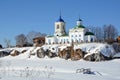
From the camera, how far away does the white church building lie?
58.0 meters

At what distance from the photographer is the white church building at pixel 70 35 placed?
57969 millimetres

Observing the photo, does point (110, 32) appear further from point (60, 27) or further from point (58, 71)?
point (58, 71)

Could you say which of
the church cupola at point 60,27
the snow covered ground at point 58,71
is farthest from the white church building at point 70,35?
the snow covered ground at point 58,71

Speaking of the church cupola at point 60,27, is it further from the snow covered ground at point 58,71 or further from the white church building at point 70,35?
the snow covered ground at point 58,71

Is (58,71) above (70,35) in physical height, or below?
below

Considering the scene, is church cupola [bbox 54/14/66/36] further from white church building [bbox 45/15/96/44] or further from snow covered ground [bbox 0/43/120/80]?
snow covered ground [bbox 0/43/120/80]

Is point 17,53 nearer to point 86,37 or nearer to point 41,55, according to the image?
point 41,55

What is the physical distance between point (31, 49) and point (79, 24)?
1178 cm

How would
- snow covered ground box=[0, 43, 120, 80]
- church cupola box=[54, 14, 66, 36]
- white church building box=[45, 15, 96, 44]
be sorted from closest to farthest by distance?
1. snow covered ground box=[0, 43, 120, 80]
2. white church building box=[45, 15, 96, 44]
3. church cupola box=[54, 14, 66, 36]

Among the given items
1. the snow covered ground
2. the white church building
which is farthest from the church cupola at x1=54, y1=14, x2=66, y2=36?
the snow covered ground

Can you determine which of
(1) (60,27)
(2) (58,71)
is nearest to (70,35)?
(1) (60,27)

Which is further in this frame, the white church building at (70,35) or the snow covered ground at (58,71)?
the white church building at (70,35)

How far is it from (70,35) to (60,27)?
5006mm

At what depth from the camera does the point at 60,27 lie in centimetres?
6412
